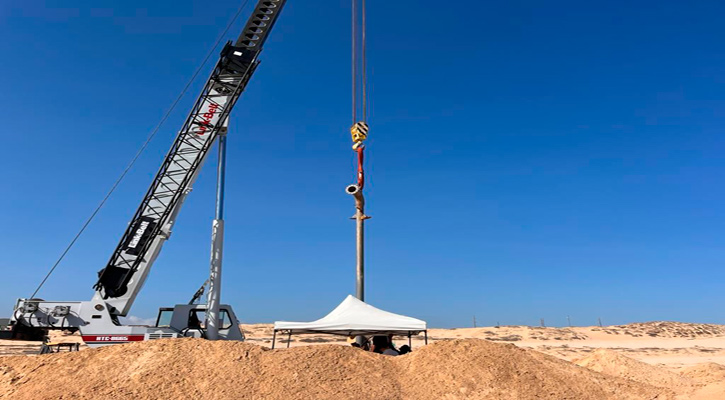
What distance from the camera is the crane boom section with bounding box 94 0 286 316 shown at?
1831 centimetres

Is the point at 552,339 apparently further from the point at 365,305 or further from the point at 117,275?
the point at 117,275

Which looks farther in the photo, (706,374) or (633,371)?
(706,374)

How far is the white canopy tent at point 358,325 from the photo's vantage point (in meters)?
14.5

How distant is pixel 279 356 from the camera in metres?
11.8

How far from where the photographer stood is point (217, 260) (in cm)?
1888

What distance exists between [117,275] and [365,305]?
10.2 meters

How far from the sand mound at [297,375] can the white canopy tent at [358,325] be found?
75.6 inches

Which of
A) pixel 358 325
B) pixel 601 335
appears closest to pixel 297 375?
pixel 358 325

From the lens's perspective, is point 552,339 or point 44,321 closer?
point 44,321

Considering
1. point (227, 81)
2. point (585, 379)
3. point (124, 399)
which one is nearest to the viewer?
point (124, 399)

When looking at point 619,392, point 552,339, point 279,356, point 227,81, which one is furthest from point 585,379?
point 552,339

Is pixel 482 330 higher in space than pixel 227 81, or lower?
lower

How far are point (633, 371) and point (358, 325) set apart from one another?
31.2ft

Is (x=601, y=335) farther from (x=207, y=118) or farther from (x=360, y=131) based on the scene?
(x=207, y=118)
